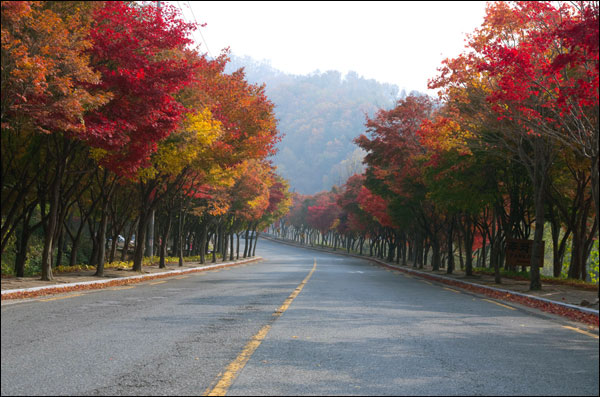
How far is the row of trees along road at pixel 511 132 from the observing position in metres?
16.5

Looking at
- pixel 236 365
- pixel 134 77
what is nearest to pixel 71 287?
pixel 134 77

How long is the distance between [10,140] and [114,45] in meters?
6.96

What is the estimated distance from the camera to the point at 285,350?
762 centimetres

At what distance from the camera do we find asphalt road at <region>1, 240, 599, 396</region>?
231 inches

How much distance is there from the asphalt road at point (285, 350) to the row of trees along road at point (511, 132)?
6.36m

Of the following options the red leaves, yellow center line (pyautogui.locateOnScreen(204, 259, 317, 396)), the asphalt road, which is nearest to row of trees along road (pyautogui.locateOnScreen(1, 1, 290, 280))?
the red leaves

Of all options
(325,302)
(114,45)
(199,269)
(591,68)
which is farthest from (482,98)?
(199,269)

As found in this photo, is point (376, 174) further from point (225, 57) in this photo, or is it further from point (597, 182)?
point (597, 182)

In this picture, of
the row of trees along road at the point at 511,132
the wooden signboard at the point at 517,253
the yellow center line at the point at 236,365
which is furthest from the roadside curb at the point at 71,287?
the wooden signboard at the point at 517,253

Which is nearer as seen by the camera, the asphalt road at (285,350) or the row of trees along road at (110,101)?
the asphalt road at (285,350)

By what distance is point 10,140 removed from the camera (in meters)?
20.7

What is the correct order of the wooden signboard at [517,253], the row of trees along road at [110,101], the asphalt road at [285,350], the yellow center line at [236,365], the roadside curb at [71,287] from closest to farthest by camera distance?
the yellow center line at [236,365] < the asphalt road at [285,350] < the row of trees along road at [110,101] < the roadside curb at [71,287] < the wooden signboard at [517,253]

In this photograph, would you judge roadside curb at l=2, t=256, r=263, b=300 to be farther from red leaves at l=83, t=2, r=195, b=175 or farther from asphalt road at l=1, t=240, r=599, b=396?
red leaves at l=83, t=2, r=195, b=175

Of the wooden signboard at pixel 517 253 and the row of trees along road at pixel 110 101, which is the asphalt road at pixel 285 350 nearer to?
the row of trees along road at pixel 110 101
